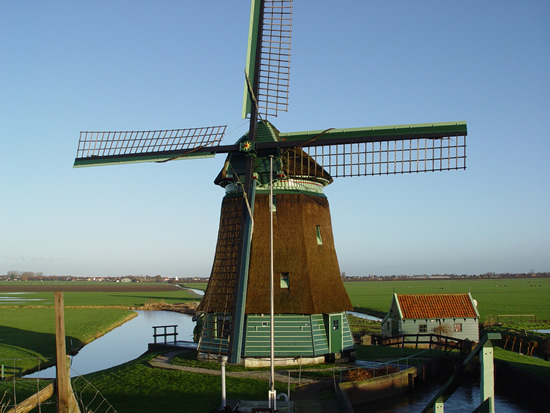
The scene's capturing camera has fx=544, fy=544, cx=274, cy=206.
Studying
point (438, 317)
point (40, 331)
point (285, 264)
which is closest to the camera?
point (285, 264)

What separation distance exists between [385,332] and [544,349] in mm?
10655

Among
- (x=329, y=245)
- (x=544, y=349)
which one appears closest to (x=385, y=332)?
(x=544, y=349)

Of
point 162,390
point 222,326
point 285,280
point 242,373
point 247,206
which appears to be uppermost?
point 247,206

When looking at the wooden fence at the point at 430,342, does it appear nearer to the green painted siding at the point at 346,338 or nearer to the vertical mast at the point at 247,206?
the green painted siding at the point at 346,338

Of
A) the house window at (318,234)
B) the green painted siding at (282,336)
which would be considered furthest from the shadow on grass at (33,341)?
the house window at (318,234)

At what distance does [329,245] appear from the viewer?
82.8 ft

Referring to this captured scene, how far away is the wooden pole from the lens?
10.6 metres

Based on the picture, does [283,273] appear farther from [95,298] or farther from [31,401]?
[95,298]

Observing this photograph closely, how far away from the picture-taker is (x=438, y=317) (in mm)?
35000

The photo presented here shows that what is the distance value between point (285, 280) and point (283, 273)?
1.01 feet

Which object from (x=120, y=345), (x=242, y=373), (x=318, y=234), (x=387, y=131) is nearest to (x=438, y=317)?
(x=318, y=234)

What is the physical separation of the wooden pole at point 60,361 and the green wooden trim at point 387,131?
14.5m

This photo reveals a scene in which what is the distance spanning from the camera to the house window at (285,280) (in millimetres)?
23078

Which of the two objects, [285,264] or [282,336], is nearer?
[282,336]
